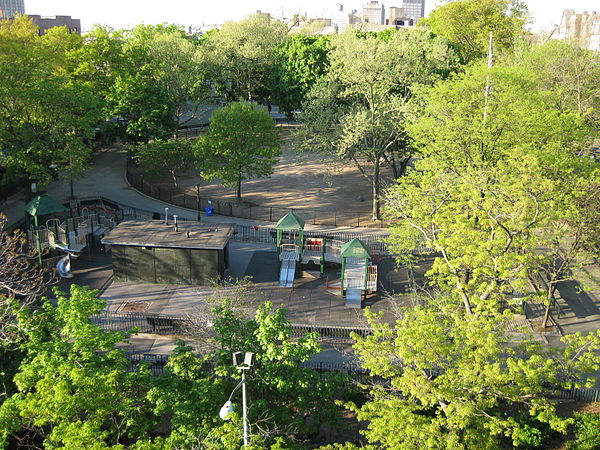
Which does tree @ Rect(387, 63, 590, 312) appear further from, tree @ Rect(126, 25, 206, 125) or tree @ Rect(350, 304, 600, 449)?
tree @ Rect(126, 25, 206, 125)

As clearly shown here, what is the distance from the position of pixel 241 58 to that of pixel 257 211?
34.4m

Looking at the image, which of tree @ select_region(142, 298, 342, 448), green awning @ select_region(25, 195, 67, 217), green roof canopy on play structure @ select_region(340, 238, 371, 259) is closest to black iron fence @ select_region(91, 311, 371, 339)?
green roof canopy on play structure @ select_region(340, 238, 371, 259)

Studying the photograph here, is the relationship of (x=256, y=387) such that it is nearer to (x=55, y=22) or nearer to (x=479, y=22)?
(x=479, y=22)

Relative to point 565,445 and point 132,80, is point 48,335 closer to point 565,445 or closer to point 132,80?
point 565,445

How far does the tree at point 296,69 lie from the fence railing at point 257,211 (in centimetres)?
1737

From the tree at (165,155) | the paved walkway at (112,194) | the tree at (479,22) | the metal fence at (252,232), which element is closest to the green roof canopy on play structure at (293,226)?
the metal fence at (252,232)

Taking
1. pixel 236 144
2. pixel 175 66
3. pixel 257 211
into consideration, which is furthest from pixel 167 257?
pixel 175 66

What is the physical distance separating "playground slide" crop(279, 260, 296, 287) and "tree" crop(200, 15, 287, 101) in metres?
42.9

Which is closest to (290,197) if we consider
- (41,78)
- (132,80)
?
(132,80)

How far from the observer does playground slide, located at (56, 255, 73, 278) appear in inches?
1148

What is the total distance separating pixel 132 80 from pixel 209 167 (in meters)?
13.0

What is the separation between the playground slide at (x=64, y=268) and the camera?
2917cm

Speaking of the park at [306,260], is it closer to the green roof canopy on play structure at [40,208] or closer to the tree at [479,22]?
the green roof canopy on play structure at [40,208]

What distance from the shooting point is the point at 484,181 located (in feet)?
75.2
